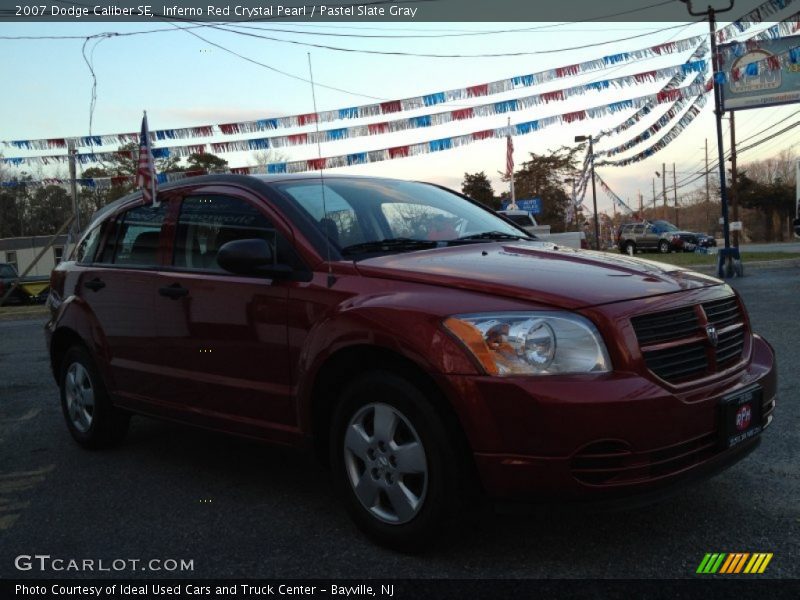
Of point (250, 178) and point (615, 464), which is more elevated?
point (250, 178)

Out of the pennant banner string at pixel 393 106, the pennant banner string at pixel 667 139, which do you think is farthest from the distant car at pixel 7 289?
the pennant banner string at pixel 667 139

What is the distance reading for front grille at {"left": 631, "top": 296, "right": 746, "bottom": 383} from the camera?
8.97 feet

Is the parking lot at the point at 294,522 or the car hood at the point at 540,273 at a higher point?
the car hood at the point at 540,273

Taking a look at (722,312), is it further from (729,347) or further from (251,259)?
(251,259)

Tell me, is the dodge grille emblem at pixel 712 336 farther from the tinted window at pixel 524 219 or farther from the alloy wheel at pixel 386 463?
the tinted window at pixel 524 219

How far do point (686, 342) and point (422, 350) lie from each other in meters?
1.02

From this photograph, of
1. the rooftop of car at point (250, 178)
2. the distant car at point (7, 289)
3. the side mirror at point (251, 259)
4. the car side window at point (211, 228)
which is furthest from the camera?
the distant car at point (7, 289)

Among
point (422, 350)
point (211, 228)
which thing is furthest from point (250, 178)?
point (422, 350)

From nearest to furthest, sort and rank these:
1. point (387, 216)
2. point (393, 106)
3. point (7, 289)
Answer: point (387, 216) < point (393, 106) < point (7, 289)

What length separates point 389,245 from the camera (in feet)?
11.7

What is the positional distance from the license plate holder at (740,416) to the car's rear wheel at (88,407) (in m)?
3.50

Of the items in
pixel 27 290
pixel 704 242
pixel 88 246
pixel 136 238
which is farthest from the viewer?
pixel 704 242

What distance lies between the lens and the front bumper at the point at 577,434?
2.55 metres

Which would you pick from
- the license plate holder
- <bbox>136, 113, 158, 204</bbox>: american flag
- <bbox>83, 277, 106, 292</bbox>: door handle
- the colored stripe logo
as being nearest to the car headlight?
the license plate holder
